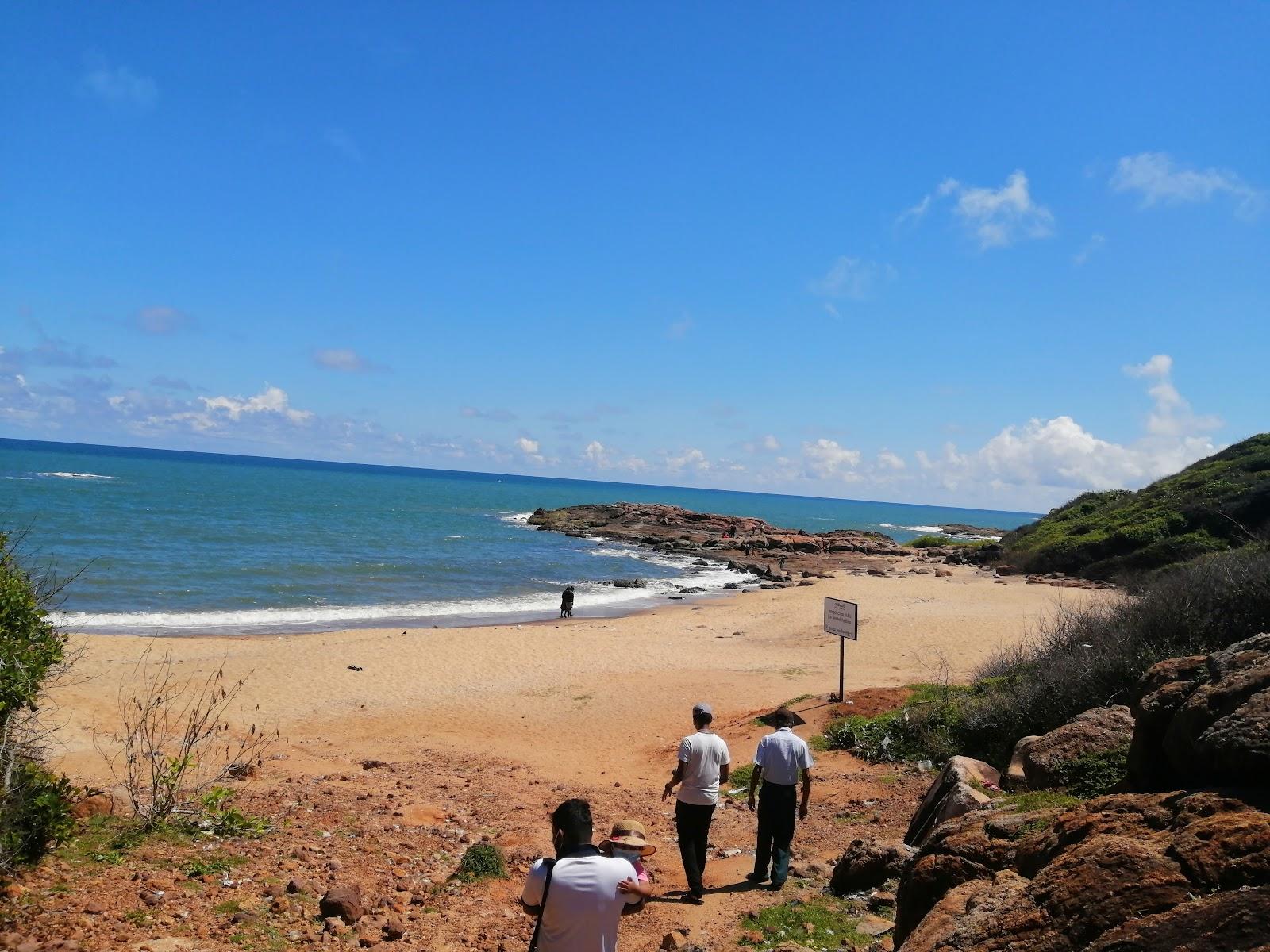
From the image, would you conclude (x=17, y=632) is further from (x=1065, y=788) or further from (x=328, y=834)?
(x=1065, y=788)

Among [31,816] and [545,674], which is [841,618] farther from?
[31,816]

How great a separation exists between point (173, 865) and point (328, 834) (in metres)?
1.56

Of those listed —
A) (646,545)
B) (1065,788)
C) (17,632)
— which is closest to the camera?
(17,632)

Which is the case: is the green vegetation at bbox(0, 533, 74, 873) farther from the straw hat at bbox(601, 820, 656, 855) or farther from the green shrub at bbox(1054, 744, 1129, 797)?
the green shrub at bbox(1054, 744, 1129, 797)

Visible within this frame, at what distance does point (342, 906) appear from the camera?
601 centimetres

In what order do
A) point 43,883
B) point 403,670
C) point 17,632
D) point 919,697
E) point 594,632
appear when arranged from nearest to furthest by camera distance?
point 43,883 < point 17,632 < point 919,697 < point 403,670 < point 594,632

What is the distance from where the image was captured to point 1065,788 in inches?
280

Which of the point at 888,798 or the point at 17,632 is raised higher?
the point at 17,632

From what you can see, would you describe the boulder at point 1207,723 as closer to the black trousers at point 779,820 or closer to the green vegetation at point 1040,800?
the green vegetation at point 1040,800

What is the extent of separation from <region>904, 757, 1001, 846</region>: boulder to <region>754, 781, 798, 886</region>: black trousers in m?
1.11

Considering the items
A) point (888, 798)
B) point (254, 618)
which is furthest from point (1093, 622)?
point (254, 618)

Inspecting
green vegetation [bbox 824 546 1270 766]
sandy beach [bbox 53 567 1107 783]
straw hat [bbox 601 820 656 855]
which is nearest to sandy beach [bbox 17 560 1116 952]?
sandy beach [bbox 53 567 1107 783]

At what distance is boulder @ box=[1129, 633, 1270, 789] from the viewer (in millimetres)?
4059

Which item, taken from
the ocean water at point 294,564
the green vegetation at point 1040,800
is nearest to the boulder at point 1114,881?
the green vegetation at point 1040,800
